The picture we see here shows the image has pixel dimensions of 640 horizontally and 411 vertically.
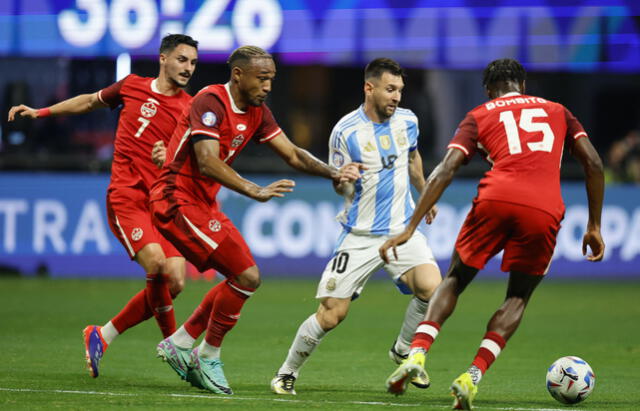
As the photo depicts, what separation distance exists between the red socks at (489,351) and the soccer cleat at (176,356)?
2022 mm

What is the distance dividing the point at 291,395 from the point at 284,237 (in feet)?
30.7

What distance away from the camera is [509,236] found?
265 inches

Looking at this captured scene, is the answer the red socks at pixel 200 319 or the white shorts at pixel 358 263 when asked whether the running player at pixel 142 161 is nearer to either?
the red socks at pixel 200 319

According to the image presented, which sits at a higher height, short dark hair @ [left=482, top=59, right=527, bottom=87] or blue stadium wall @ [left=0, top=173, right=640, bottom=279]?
short dark hair @ [left=482, top=59, right=527, bottom=87]

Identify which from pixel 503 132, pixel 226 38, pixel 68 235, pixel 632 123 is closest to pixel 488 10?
pixel 226 38

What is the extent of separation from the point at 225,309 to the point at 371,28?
9.97 metres

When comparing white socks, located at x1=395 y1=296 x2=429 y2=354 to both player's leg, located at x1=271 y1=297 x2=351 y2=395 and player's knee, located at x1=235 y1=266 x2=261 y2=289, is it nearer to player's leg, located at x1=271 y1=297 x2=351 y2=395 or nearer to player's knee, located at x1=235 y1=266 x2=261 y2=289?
player's leg, located at x1=271 y1=297 x2=351 y2=395

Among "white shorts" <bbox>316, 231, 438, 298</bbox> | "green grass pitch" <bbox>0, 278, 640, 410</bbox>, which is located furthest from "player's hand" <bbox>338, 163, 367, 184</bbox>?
"green grass pitch" <bbox>0, 278, 640, 410</bbox>

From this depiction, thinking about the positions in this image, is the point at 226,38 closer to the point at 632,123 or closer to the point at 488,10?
the point at 488,10

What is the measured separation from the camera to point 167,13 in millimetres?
16547

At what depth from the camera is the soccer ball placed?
6.91 metres

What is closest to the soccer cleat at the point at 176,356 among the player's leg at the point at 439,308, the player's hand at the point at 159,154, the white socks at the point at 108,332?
the white socks at the point at 108,332

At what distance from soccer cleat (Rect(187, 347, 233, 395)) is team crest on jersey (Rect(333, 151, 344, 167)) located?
1.65m

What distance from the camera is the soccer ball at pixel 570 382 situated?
22.7ft
